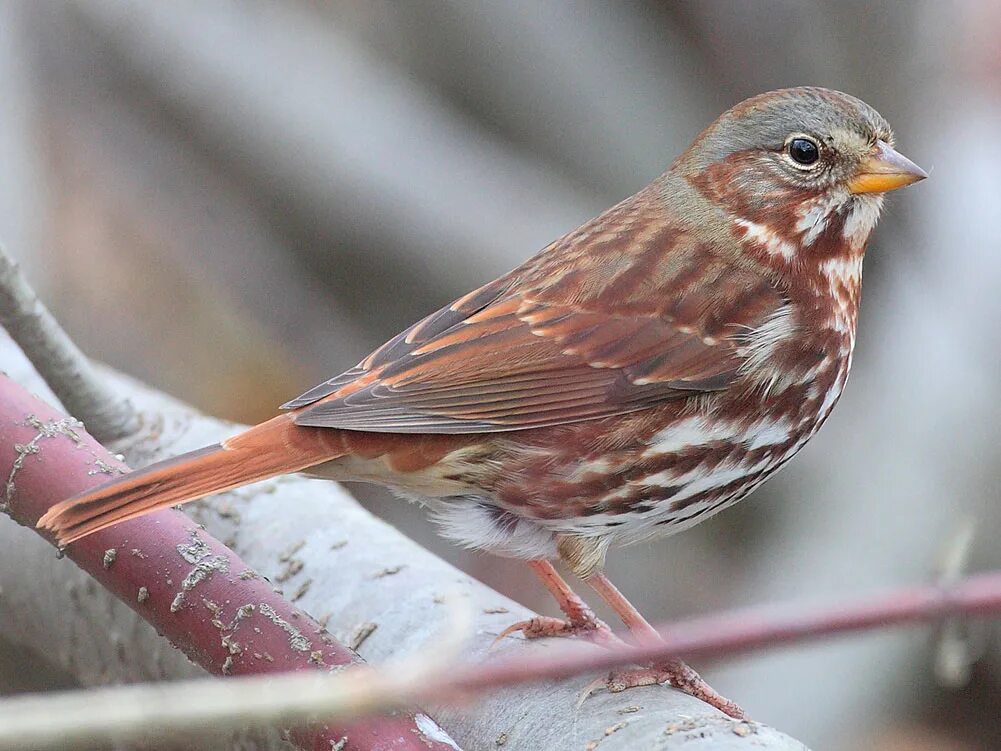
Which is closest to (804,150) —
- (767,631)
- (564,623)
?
(564,623)

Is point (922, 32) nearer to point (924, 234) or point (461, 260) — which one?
point (924, 234)

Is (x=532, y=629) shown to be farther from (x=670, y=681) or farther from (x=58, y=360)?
(x=58, y=360)

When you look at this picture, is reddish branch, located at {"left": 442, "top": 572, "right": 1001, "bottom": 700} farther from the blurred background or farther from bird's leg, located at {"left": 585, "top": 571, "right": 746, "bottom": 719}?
the blurred background

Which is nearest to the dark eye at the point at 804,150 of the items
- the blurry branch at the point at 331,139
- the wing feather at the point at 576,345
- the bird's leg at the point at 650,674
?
the wing feather at the point at 576,345

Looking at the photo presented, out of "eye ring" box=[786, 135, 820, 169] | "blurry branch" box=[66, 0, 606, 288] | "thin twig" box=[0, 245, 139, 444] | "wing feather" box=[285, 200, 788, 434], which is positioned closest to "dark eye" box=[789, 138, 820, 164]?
"eye ring" box=[786, 135, 820, 169]

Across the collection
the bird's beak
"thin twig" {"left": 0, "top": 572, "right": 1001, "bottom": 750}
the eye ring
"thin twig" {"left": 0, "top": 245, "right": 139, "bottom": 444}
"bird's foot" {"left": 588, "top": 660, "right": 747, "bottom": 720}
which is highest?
the eye ring

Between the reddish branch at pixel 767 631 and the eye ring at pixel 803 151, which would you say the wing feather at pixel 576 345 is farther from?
the reddish branch at pixel 767 631

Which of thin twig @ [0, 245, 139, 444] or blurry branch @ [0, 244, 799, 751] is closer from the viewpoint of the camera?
blurry branch @ [0, 244, 799, 751]
